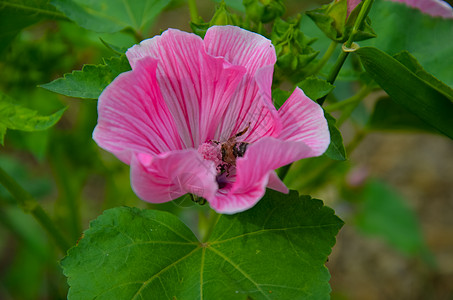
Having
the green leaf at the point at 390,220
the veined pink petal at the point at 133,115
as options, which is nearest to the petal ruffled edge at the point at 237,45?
the veined pink petal at the point at 133,115

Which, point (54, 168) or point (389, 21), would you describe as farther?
point (54, 168)

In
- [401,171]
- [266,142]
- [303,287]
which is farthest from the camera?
[401,171]

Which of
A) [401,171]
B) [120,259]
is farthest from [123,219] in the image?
[401,171]

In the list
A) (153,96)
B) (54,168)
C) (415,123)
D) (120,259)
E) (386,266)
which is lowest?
(386,266)

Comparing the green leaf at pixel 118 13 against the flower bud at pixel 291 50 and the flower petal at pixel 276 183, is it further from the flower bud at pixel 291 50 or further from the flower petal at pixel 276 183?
the flower petal at pixel 276 183

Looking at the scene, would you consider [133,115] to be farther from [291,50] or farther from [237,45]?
[291,50]

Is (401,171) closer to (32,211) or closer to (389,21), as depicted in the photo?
(389,21)

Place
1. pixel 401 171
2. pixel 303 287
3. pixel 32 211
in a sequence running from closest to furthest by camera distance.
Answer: pixel 303 287 < pixel 32 211 < pixel 401 171

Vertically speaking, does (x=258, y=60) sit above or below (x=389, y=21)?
above
